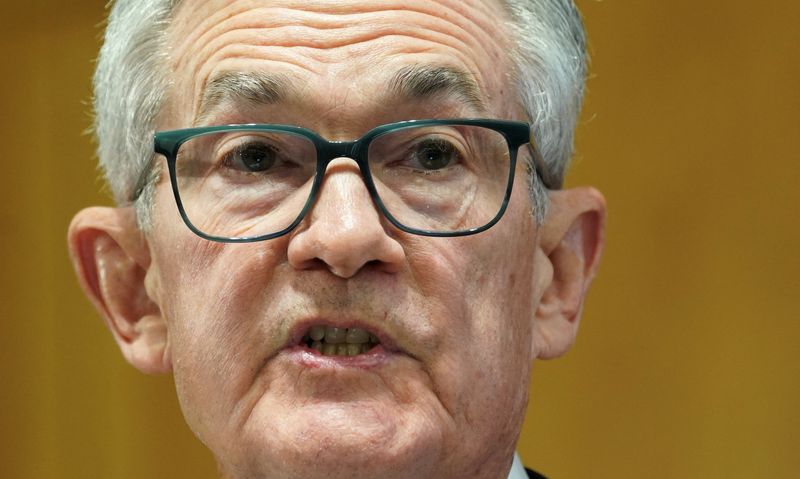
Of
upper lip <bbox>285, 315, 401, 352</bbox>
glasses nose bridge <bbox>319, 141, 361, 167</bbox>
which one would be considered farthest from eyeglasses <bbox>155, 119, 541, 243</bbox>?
upper lip <bbox>285, 315, 401, 352</bbox>

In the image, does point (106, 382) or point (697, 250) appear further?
point (106, 382)

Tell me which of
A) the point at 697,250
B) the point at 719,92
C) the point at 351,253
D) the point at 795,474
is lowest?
the point at 795,474

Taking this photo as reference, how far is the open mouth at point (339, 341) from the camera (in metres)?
1.53

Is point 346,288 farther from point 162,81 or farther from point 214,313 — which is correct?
point 162,81

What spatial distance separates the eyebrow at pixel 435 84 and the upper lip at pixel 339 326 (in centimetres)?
31

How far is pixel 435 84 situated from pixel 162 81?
40cm

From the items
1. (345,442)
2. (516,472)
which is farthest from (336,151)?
(516,472)

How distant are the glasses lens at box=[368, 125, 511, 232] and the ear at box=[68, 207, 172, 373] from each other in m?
0.45

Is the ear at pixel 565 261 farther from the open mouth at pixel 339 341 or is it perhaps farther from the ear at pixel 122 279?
the ear at pixel 122 279

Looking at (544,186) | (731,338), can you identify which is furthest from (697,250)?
(544,186)

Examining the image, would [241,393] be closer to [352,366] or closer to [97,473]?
[352,366]

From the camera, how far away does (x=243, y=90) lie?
1566 millimetres

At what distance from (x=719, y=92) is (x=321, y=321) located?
1229 mm

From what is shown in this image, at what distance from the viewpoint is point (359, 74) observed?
154cm
